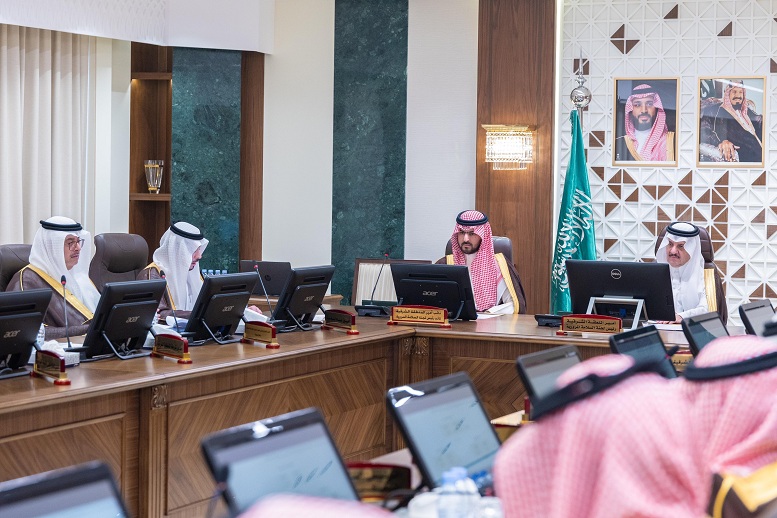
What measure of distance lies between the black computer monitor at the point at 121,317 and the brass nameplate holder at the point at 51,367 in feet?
1.20

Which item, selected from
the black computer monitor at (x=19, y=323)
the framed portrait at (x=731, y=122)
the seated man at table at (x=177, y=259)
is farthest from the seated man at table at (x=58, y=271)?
the framed portrait at (x=731, y=122)

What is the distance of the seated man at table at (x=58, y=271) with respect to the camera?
4996 millimetres

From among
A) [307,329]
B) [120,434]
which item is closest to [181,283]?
[307,329]

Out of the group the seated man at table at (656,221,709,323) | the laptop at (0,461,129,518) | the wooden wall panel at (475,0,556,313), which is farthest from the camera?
the wooden wall panel at (475,0,556,313)

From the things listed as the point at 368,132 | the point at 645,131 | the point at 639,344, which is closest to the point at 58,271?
the point at 368,132

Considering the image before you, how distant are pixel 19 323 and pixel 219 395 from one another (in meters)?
0.88

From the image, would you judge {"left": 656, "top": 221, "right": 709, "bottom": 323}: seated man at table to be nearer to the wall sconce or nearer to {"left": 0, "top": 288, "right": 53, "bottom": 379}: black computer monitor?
the wall sconce

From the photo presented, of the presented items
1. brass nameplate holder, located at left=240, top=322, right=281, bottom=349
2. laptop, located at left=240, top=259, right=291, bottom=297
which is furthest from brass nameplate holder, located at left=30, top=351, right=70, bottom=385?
laptop, located at left=240, top=259, right=291, bottom=297

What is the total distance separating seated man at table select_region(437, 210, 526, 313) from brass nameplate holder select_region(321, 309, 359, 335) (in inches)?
48.4

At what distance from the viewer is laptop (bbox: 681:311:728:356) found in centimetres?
299

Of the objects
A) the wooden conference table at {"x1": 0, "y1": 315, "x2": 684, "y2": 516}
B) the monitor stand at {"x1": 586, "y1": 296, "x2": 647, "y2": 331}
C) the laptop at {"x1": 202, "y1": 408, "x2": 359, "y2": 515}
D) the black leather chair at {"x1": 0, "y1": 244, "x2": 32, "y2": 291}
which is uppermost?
the black leather chair at {"x1": 0, "y1": 244, "x2": 32, "y2": 291}

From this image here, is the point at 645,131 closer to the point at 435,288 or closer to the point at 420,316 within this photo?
the point at 435,288

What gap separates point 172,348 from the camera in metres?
3.81

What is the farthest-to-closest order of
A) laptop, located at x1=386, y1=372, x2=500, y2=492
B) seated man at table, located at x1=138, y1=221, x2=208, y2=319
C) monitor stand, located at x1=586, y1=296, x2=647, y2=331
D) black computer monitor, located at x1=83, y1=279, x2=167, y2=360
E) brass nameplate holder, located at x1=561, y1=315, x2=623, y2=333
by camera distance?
seated man at table, located at x1=138, y1=221, x2=208, y2=319 → monitor stand, located at x1=586, y1=296, x2=647, y2=331 → brass nameplate holder, located at x1=561, y1=315, x2=623, y2=333 → black computer monitor, located at x1=83, y1=279, x2=167, y2=360 → laptop, located at x1=386, y1=372, x2=500, y2=492
